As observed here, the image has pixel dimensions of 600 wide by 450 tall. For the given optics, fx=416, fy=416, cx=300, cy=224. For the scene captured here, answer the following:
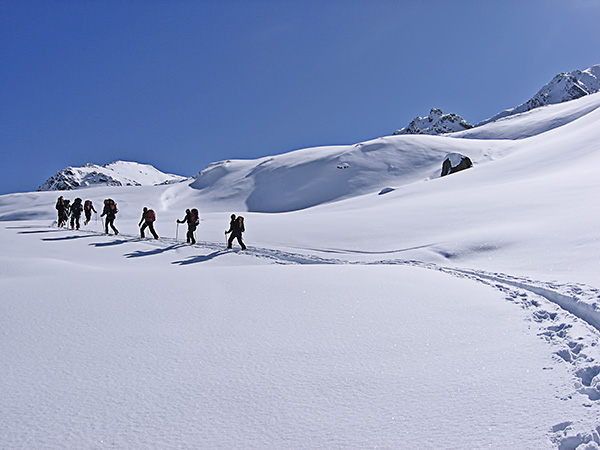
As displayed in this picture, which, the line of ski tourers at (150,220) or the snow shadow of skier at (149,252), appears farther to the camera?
the line of ski tourers at (150,220)

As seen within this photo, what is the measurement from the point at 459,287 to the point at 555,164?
26.6 metres

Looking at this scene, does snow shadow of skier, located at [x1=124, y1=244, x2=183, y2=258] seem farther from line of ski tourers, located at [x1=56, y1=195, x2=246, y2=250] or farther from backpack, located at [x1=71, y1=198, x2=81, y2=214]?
backpack, located at [x1=71, y1=198, x2=81, y2=214]

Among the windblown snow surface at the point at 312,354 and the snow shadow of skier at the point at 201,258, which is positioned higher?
the snow shadow of skier at the point at 201,258

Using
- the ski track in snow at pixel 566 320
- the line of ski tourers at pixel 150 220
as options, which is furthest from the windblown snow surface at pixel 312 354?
the line of ski tourers at pixel 150 220

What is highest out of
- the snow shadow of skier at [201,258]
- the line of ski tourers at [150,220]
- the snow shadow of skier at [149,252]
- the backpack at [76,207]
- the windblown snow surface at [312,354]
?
the backpack at [76,207]

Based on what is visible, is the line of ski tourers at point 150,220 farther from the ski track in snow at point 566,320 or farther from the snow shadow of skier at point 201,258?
the ski track in snow at point 566,320

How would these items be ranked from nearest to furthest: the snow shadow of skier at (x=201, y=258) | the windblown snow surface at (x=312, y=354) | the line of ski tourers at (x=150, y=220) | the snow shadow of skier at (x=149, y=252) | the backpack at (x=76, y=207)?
1. the windblown snow surface at (x=312, y=354)
2. the snow shadow of skier at (x=201, y=258)
3. the snow shadow of skier at (x=149, y=252)
4. the line of ski tourers at (x=150, y=220)
5. the backpack at (x=76, y=207)

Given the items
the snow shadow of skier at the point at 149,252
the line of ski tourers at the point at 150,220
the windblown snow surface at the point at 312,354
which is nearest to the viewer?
the windblown snow surface at the point at 312,354

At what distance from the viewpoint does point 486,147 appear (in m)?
58.2

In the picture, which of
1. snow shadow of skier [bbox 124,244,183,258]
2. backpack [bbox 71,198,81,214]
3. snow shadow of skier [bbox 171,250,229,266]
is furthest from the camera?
backpack [bbox 71,198,81,214]

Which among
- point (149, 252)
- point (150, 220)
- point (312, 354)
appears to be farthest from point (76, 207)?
point (312, 354)

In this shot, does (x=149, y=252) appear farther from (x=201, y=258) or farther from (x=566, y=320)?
(x=566, y=320)

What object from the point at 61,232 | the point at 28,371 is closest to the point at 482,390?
the point at 28,371

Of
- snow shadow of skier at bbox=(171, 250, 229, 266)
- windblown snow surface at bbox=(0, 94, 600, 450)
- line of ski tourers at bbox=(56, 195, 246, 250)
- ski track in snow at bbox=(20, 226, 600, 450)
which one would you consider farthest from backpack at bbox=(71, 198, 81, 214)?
ski track in snow at bbox=(20, 226, 600, 450)
